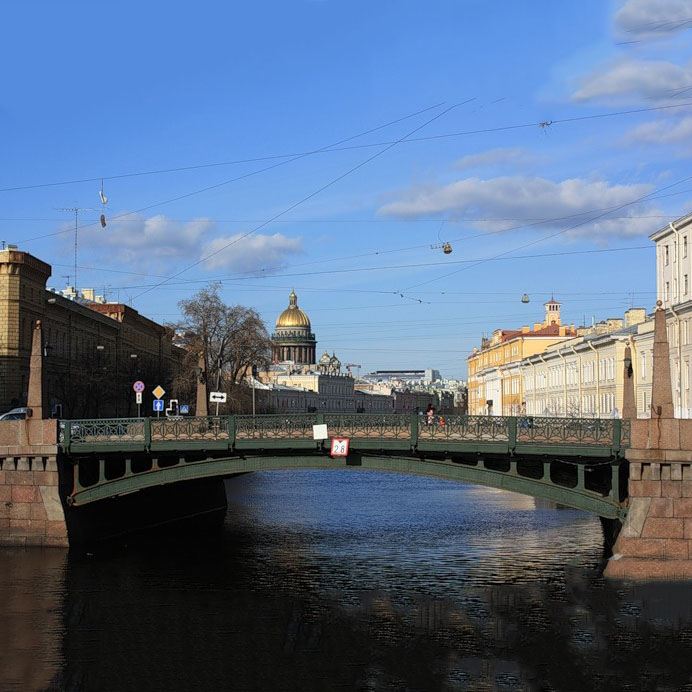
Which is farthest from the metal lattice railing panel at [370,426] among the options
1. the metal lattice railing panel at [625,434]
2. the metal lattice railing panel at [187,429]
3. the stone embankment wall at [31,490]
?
the stone embankment wall at [31,490]

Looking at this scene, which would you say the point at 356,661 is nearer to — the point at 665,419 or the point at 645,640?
the point at 645,640

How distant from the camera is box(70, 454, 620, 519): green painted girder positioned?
1315 inches

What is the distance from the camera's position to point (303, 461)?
3678 cm

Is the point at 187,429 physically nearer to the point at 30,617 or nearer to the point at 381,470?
the point at 381,470

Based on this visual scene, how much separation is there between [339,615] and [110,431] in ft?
39.6

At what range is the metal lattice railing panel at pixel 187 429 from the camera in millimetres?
36938

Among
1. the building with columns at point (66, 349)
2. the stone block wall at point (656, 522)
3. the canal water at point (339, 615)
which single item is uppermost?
the building with columns at point (66, 349)

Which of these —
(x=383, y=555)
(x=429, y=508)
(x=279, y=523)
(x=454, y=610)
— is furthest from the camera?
(x=429, y=508)

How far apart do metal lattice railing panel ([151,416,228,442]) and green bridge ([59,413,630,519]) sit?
3cm

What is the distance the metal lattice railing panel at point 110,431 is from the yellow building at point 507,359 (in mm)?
82443

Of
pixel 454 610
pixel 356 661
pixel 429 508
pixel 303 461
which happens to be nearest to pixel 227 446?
pixel 303 461

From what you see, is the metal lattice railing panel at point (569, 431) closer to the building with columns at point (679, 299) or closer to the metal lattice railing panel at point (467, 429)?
the metal lattice railing panel at point (467, 429)

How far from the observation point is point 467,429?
113 feet

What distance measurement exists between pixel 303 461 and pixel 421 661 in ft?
42.7
